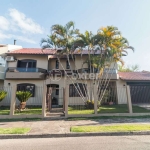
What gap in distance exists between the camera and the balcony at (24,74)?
16078mm

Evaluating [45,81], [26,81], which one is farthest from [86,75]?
[26,81]

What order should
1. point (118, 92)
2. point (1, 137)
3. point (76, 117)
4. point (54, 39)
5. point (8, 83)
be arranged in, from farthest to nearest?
point (8, 83)
point (118, 92)
point (54, 39)
point (76, 117)
point (1, 137)

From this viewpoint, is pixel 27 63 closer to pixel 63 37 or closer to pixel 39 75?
pixel 39 75

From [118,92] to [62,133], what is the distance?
1107 cm

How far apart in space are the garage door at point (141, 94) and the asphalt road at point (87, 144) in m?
12.1

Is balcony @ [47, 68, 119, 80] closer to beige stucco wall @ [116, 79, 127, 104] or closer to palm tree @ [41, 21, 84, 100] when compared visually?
beige stucco wall @ [116, 79, 127, 104]

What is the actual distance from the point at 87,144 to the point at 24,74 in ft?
44.8

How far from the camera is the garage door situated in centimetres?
1659

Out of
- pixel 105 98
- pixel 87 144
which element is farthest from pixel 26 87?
pixel 87 144

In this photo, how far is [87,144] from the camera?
4930 millimetres

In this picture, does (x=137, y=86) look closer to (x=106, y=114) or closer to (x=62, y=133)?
(x=106, y=114)

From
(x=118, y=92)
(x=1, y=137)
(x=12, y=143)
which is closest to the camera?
(x=12, y=143)

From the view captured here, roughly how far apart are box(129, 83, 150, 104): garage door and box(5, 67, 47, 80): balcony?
12.0 meters

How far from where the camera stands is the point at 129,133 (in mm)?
6039
